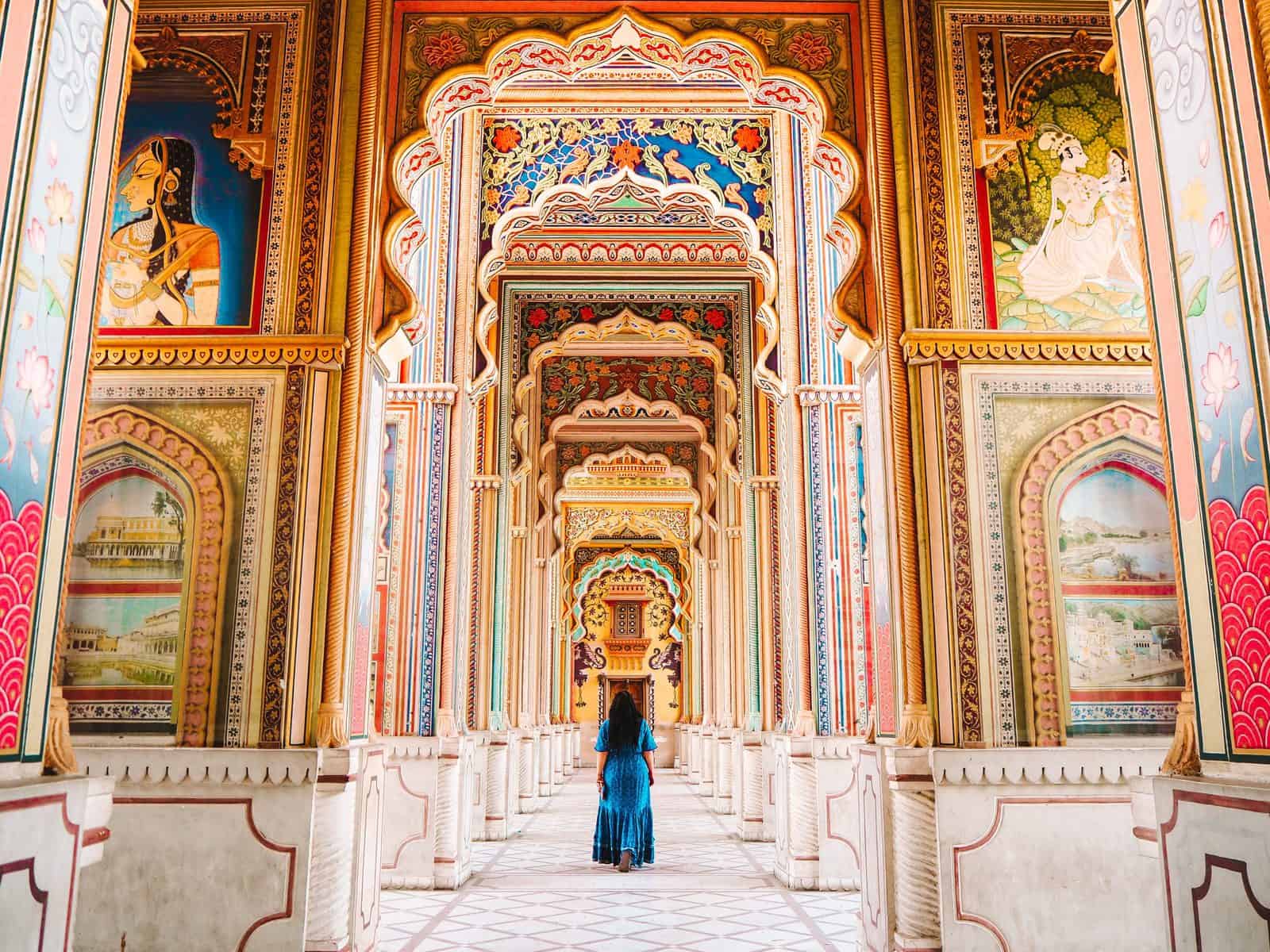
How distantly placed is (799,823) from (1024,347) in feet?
12.2

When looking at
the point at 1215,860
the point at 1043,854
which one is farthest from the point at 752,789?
the point at 1215,860

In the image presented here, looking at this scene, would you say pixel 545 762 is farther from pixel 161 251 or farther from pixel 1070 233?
pixel 1070 233

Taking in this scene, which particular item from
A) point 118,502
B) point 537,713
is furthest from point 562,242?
point 537,713

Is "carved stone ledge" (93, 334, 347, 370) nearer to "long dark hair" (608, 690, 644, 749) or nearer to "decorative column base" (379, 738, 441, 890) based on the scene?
"decorative column base" (379, 738, 441, 890)

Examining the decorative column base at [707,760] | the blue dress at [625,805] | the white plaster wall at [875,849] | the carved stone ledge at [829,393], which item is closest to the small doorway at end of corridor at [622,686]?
the decorative column base at [707,760]

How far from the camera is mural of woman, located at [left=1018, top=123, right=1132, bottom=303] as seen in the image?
13.5ft

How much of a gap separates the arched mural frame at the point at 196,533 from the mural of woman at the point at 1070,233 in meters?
3.10

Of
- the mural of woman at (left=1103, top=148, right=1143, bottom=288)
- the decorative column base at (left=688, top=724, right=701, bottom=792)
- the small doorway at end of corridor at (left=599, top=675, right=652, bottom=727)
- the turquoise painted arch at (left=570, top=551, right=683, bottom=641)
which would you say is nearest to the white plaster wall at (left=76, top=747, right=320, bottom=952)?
the mural of woman at (left=1103, top=148, right=1143, bottom=288)

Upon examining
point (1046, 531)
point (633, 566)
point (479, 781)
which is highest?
point (633, 566)

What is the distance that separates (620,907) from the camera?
5.80 meters

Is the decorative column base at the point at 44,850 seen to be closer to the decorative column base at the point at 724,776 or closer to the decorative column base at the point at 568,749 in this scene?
the decorative column base at the point at 724,776

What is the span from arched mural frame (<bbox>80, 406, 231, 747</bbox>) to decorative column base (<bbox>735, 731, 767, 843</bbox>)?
18.4 ft

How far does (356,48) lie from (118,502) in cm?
202

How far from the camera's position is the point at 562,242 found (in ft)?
30.5
